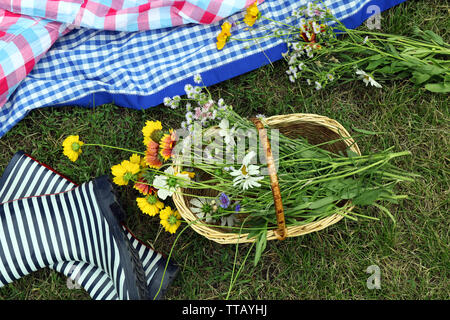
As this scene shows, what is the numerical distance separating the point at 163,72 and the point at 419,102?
0.71m

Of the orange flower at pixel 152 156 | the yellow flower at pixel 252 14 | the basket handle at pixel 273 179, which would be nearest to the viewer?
the basket handle at pixel 273 179

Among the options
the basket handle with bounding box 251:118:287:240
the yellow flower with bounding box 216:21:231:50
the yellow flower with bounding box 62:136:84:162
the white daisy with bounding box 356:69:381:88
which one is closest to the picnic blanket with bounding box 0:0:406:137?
the yellow flower with bounding box 216:21:231:50

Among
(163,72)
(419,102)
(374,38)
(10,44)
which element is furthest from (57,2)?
(419,102)

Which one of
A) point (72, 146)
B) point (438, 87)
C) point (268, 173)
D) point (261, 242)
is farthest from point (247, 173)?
point (438, 87)

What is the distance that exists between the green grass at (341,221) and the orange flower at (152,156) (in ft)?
0.93

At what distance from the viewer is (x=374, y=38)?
1.13 meters

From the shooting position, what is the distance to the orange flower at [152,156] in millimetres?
883

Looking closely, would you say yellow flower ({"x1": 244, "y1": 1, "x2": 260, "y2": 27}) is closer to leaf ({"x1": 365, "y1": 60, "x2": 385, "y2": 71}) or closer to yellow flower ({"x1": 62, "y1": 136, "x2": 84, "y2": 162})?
leaf ({"x1": 365, "y1": 60, "x2": 385, "y2": 71})

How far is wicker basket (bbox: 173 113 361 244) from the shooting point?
88cm

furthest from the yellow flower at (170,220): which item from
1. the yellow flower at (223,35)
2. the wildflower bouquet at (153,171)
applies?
the yellow flower at (223,35)

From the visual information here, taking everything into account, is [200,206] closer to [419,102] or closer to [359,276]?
[359,276]

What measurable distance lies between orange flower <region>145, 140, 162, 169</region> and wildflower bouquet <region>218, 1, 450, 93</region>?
14.2 inches

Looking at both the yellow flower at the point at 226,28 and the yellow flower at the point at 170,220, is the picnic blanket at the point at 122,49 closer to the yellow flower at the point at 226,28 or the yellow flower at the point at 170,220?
the yellow flower at the point at 226,28

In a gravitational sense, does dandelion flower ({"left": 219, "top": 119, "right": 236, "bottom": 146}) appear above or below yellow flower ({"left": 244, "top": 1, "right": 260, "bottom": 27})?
below
